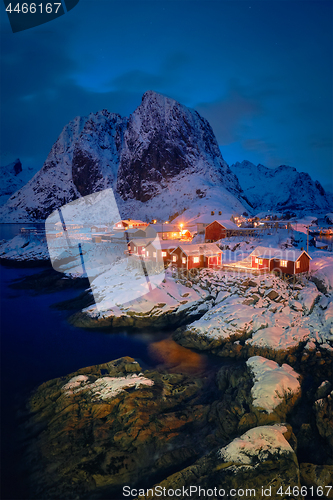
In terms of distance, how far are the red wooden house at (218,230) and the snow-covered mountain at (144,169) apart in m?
32.1

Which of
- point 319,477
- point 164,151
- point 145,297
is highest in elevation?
point 164,151

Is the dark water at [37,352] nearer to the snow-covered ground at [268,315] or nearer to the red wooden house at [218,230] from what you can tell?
the snow-covered ground at [268,315]

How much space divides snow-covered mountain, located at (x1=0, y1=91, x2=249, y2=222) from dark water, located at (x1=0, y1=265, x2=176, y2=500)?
216 feet

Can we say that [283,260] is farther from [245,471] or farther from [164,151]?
[164,151]

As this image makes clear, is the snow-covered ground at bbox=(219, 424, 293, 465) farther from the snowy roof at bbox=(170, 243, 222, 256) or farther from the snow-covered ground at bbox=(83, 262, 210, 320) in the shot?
the snowy roof at bbox=(170, 243, 222, 256)

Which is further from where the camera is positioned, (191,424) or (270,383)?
(270,383)

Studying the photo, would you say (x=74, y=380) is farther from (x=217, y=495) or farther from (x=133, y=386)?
(x=217, y=495)

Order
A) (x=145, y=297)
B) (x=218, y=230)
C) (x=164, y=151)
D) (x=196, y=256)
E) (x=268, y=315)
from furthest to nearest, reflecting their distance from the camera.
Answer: (x=164, y=151)
(x=218, y=230)
(x=196, y=256)
(x=145, y=297)
(x=268, y=315)

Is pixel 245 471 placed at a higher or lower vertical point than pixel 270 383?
lower

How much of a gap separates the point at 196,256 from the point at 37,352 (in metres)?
21.9

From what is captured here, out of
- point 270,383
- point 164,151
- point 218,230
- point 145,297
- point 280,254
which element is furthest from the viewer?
point 164,151

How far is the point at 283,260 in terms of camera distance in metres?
30.8

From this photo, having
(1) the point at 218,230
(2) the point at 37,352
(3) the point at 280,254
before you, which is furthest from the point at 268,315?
(1) the point at 218,230

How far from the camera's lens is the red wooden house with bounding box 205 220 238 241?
52000mm
